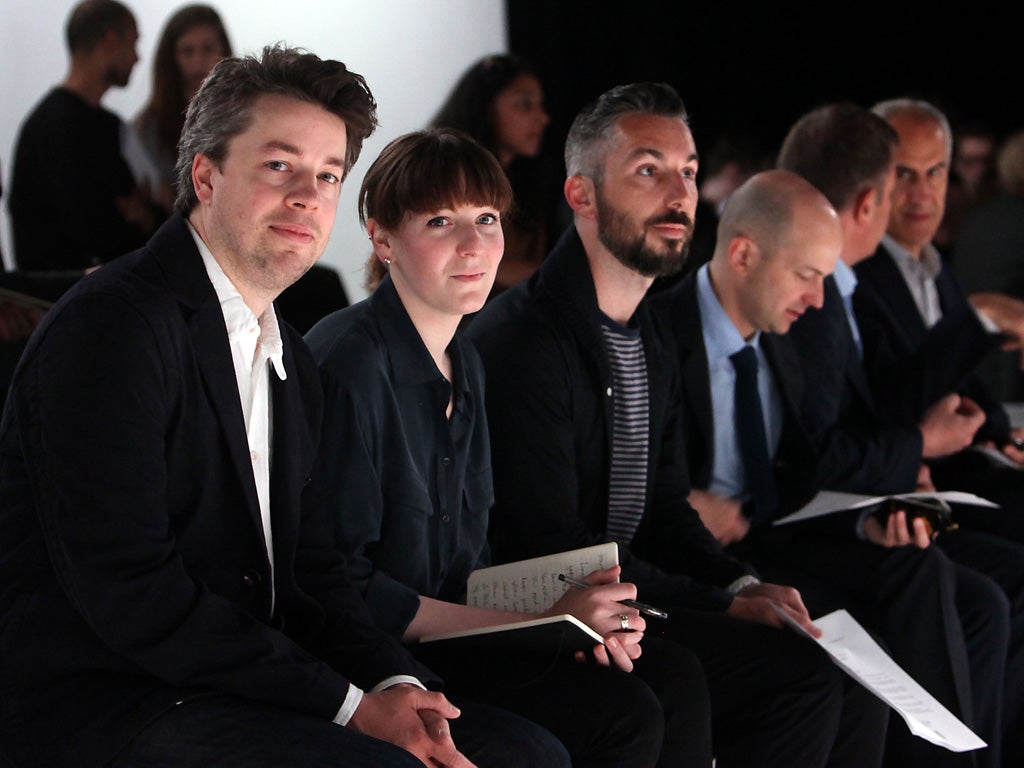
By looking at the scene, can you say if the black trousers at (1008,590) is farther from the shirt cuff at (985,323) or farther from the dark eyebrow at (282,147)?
the dark eyebrow at (282,147)

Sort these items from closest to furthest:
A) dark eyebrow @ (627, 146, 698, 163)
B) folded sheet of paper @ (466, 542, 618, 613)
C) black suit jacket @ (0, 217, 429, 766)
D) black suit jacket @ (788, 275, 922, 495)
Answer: black suit jacket @ (0, 217, 429, 766) < folded sheet of paper @ (466, 542, 618, 613) < dark eyebrow @ (627, 146, 698, 163) < black suit jacket @ (788, 275, 922, 495)

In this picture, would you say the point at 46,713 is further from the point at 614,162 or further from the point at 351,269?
the point at 351,269

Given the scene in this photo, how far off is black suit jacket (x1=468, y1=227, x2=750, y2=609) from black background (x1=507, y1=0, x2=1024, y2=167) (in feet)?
10.6

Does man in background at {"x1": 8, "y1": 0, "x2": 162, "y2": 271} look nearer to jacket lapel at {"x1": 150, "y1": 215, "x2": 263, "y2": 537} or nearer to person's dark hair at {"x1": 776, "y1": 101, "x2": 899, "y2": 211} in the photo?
jacket lapel at {"x1": 150, "y1": 215, "x2": 263, "y2": 537}

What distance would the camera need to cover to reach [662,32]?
577 cm

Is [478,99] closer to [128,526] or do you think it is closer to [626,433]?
[626,433]

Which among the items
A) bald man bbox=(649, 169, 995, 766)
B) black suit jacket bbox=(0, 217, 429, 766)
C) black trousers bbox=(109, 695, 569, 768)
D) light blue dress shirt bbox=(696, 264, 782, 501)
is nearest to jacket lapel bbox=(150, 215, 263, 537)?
black suit jacket bbox=(0, 217, 429, 766)

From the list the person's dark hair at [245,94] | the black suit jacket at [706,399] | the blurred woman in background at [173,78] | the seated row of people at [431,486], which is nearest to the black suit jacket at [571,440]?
the seated row of people at [431,486]

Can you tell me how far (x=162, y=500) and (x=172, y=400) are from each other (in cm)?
12

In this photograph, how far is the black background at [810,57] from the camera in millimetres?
5852

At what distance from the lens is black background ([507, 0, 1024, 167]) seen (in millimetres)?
5852

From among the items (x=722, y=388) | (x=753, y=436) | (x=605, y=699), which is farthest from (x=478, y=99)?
(x=605, y=699)

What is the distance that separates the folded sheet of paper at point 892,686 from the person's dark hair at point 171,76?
2.05 m

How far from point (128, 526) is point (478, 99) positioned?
232cm
